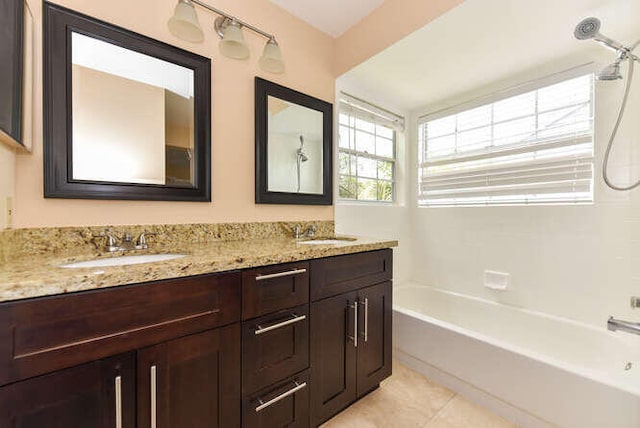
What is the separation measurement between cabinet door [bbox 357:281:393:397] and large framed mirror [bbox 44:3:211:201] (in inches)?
43.3

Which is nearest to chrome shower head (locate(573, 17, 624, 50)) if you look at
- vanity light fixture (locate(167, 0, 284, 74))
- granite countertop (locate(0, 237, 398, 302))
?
vanity light fixture (locate(167, 0, 284, 74))

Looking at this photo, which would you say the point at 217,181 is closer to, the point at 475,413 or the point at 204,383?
the point at 204,383

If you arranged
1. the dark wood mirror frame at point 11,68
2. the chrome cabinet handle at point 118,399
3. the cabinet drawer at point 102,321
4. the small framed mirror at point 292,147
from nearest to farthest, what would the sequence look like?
the cabinet drawer at point 102,321 → the chrome cabinet handle at point 118,399 → the dark wood mirror frame at point 11,68 → the small framed mirror at point 292,147

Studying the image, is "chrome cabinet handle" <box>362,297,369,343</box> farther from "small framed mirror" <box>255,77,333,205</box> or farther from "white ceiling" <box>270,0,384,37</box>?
"white ceiling" <box>270,0,384,37</box>

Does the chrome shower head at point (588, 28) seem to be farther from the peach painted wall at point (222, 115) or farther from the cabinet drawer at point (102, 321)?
the cabinet drawer at point (102, 321)

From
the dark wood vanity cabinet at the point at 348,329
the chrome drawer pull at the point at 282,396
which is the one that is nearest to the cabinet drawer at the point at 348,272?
the dark wood vanity cabinet at the point at 348,329

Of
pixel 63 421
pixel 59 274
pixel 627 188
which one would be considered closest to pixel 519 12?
pixel 627 188

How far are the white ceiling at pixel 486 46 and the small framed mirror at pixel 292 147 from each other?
0.55 meters

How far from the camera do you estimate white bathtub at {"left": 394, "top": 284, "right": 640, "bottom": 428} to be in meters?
1.17

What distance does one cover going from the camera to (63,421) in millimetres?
681

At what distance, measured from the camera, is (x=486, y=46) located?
5.82ft

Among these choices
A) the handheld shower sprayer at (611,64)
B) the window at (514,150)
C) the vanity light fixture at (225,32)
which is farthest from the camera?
the window at (514,150)

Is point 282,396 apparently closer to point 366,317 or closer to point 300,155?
point 366,317

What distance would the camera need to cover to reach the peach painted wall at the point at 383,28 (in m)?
1.54
